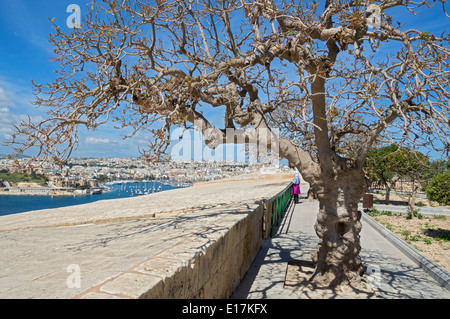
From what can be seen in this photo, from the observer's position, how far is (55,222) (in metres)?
7.46

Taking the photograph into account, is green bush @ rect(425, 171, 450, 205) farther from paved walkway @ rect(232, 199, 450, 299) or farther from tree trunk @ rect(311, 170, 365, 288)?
tree trunk @ rect(311, 170, 365, 288)

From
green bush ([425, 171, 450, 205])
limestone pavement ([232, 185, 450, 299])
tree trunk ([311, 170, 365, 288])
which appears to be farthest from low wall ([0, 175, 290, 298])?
green bush ([425, 171, 450, 205])

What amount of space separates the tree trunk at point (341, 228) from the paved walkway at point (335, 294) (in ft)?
1.41

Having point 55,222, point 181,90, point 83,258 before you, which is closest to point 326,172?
point 181,90

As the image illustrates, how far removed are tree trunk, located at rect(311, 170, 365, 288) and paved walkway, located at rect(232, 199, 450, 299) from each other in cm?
43

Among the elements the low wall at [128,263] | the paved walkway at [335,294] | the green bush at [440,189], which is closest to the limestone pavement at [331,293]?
the paved walkway at [335,294]

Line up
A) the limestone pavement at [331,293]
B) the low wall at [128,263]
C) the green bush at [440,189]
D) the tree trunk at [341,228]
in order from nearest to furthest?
the low wall at [128,263] → the limestone pavement at [331,293] → the tree trunk at [341,228] → the green bush at [440,189]

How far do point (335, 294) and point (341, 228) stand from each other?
1.13 metres

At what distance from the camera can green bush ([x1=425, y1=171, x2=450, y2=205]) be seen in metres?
10.8

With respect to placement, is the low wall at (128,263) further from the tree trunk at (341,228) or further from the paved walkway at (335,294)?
the tree trunk at (341,228)

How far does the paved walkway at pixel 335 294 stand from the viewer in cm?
491

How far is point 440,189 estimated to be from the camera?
433 inches
